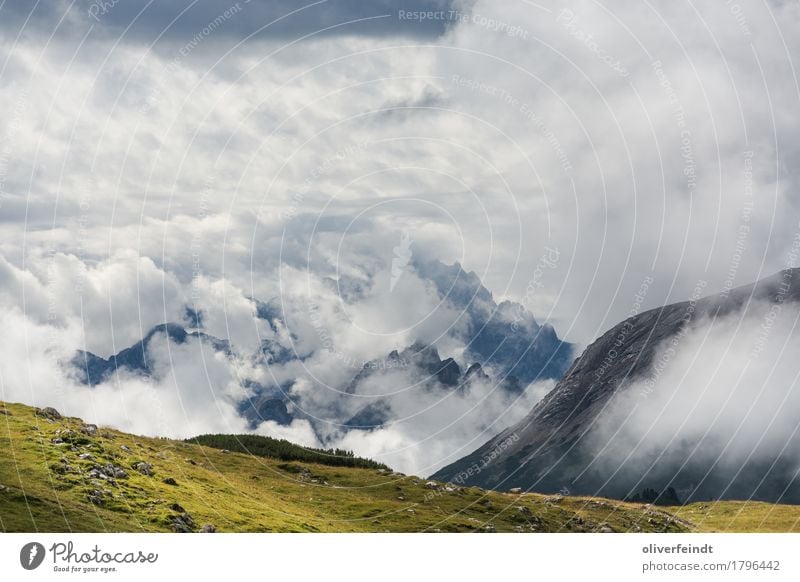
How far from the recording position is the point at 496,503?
194250 millimetres

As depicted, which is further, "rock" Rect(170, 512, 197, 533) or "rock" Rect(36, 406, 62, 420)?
"rock" Rect(36, 406, 62, 420)

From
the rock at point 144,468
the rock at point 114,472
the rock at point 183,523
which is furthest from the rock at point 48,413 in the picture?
the rock at point 183,523

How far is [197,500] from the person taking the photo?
12075 cm

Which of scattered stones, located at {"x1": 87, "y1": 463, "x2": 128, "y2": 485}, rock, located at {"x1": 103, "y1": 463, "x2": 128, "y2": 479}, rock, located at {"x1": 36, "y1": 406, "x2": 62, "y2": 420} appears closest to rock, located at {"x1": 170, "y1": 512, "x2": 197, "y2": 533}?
scattered stones, located at {"x1": 87, "y1": 463, "x2": 128, "y2": 485}

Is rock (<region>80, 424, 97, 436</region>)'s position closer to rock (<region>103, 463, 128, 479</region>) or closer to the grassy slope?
the grassy slope

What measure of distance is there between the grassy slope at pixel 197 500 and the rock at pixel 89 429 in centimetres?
157

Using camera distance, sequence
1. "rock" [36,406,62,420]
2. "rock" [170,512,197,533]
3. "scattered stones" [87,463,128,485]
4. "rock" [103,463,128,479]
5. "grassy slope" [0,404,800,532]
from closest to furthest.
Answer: "grassy slope" [0,404,800,532] < "rock" [170,512,197,533] < "scattered stones" [87,463,128,485] < "rock" [103,463,128,479] < "rock" [36,406,62,420]

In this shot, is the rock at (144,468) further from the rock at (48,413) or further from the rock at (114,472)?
the rock at (48,413)

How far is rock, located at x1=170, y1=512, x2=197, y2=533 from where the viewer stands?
9881 centimetres

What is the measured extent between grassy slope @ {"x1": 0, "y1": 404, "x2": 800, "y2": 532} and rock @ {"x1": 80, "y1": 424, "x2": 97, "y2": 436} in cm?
157

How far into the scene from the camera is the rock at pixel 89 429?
134 m
